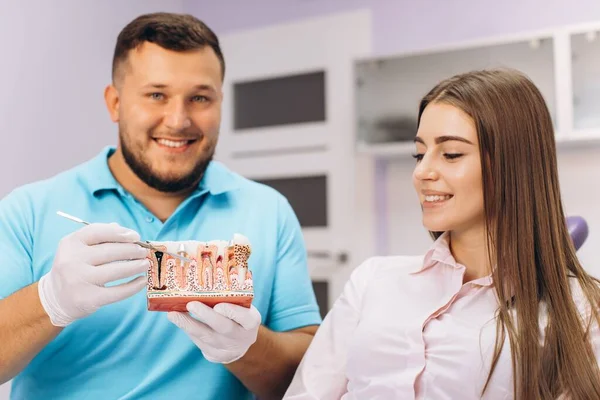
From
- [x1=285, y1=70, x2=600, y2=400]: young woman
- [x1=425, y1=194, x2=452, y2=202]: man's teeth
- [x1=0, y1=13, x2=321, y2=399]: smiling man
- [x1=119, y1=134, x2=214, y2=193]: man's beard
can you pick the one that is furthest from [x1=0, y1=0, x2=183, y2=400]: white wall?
[x1=425, y1=194, x2=452, y2=202]: man's teeth

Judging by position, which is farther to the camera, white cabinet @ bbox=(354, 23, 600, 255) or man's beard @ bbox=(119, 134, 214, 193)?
white cabinet @ bbox=(354, 23, 600, 255)

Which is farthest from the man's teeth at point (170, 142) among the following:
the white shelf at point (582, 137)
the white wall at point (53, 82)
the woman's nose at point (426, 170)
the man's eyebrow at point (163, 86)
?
the white shelf at point (582, 137)

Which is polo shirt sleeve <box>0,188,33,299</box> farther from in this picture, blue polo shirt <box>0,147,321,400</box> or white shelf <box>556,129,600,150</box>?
white shelf <box>556,129,600,150</box>

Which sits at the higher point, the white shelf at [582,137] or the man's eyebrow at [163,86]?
the man's eyebrow at [163,86]

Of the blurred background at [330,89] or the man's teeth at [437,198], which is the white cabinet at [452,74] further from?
the man's teeth at [437,198]

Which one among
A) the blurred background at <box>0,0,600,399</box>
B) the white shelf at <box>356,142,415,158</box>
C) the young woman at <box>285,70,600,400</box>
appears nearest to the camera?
the young woman at <box>285,70,600,400</box>

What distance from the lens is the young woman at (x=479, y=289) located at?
49.0 inches

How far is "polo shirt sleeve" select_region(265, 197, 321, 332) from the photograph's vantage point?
1621mm

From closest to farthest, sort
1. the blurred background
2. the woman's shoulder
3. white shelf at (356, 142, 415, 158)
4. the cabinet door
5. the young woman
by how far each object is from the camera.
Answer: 1. the young woman
2. the woman's shoulder
3. the blurred background
4. white shelf at (356, 142, 415, 158)
5. the cabinet door

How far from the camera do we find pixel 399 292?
1.46 meters

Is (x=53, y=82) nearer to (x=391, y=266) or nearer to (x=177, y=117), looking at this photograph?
(x=177, y=117)

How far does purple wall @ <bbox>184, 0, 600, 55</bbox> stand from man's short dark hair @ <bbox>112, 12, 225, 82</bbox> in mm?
1621

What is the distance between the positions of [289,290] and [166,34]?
25.9 inches

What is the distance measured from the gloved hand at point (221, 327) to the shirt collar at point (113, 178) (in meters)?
0.43
